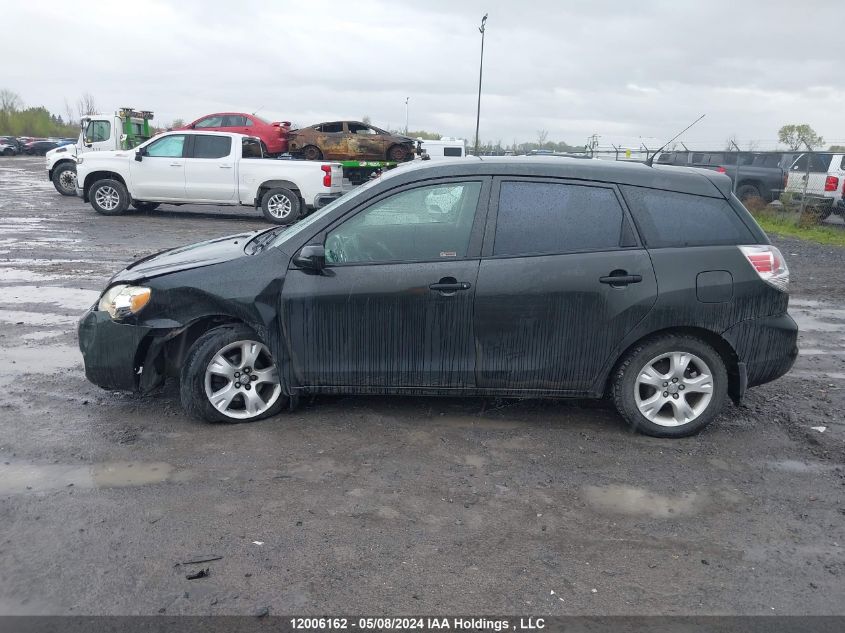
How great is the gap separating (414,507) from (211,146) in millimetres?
14515

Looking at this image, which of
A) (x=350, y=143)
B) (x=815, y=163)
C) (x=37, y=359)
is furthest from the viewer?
(x=350, y=143)

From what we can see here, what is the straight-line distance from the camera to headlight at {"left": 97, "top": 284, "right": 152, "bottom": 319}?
4766 millimetres

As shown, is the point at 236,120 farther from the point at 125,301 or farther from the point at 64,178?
the point at 125,301

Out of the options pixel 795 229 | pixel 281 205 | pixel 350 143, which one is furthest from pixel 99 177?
pixel 795 229

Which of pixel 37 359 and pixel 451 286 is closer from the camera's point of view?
pixel 451 286

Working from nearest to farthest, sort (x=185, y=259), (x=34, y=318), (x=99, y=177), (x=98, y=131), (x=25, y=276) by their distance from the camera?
(x=185, y=259), (x=34, y=318), (x=25, y=276), (x=99, y=177), (x=98, y=131)

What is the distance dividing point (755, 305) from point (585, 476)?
5.30ft

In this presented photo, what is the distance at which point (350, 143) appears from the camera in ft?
70.1

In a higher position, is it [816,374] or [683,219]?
[683,219]

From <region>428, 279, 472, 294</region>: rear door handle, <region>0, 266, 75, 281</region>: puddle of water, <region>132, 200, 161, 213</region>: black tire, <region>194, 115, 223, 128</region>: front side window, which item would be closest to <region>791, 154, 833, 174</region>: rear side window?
<region>194, 115, 223, 128</region>: front side window

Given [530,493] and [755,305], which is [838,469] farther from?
[530,493]

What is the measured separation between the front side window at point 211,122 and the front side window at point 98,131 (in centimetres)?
303

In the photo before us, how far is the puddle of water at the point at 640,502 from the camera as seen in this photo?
12.7 feet

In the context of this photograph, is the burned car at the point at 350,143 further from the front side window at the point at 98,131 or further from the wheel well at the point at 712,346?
the wheel well at the point at 712,346
